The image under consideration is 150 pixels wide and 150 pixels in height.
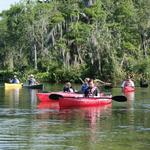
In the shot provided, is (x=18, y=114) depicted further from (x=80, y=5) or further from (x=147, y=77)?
(x=80, y=5)

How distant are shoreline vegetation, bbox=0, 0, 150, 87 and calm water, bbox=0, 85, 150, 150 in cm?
3330

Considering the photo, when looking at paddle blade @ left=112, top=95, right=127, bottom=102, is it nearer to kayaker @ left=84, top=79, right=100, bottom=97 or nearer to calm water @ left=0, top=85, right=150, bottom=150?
calm water @ left=0, top=85, right=150, bottom=150

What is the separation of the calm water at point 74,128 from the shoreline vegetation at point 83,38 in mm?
33304

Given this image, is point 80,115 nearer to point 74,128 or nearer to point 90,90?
point 90,90

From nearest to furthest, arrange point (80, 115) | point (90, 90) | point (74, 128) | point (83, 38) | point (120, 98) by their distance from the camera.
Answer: point (74, 128) → point (80, 115) → point (90, 90) → point (120, 98) → point (83, 38)

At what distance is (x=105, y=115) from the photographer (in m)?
26.5

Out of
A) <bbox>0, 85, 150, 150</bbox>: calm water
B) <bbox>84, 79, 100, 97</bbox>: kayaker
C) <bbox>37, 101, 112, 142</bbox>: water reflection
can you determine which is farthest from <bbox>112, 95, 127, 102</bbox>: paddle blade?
<bbox>84, 79, 100, 97</bbox>: kayaker

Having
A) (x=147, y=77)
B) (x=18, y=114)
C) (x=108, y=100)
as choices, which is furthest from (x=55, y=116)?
(x=147, y=77)

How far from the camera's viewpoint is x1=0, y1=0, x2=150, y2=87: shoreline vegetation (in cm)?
6462

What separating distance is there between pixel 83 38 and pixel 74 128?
4782 centimetres

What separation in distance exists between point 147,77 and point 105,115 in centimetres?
3750

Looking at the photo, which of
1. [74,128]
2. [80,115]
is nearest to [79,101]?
[80,115]

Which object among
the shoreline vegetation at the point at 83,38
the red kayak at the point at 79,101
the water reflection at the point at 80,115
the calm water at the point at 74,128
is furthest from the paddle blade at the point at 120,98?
the shoreline vegetation at the point at 83,38

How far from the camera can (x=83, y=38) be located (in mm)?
68625
